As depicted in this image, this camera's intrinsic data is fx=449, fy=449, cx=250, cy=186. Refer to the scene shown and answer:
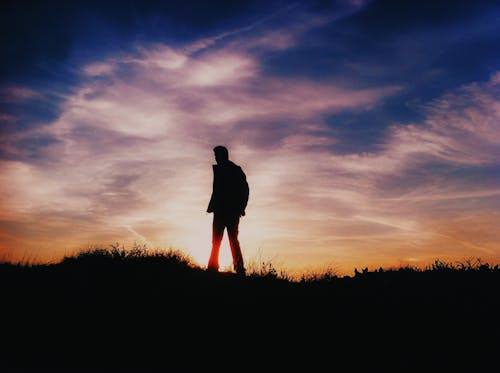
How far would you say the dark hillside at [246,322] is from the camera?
5.50 metres

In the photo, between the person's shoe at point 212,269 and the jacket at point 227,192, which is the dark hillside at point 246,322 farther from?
the jacket at point 227,192

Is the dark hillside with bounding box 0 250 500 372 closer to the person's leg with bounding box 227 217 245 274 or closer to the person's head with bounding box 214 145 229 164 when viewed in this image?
the person's leg with bounding box 227 217 245 274

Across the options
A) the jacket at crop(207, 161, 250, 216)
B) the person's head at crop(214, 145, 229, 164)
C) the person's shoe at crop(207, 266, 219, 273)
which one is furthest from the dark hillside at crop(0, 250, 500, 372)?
the person's head at crop(214, 145, 229, 164)

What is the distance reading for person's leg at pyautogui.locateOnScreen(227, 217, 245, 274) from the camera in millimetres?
10359

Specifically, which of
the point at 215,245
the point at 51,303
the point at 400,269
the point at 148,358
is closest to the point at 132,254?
the point at 215,245

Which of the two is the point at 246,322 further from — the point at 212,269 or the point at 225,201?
the point at 225,201

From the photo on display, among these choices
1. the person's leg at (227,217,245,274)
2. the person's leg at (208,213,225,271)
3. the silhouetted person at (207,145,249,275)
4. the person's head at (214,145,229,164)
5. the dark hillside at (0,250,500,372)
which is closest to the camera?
the dark hillside at (0,250,500,372)

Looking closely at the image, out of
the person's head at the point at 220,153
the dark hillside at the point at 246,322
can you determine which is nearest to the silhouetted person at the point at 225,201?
the person's head at the point at 220,153

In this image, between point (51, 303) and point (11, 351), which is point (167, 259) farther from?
point (11, 351)

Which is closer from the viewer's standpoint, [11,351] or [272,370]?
[272,370]

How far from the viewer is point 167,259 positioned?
406 inches

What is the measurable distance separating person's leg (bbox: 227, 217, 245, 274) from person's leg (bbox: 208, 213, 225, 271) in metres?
0.19

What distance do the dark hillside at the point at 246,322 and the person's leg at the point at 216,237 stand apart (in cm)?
159

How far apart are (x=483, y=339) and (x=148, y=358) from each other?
14.4 feet
